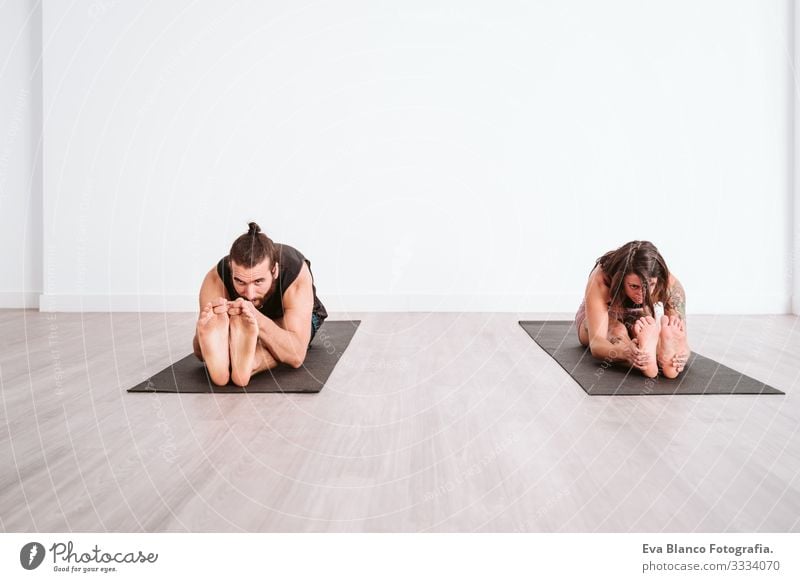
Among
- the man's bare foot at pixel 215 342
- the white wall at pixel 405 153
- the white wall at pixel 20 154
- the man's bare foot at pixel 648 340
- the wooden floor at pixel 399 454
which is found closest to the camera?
the wooden floor at pixel 399 454

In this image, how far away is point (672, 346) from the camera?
2473mm

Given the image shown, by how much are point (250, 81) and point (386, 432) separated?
12.6 feet

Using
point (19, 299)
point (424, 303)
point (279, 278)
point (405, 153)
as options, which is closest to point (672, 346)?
point (279, 278)

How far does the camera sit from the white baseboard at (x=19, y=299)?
202 inches

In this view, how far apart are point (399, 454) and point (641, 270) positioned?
54.1 inches

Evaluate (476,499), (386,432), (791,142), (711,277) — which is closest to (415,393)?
(386,432)

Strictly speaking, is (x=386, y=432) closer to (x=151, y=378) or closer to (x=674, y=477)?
(x=674, y=477)

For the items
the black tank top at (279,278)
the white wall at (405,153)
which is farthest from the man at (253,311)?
A: the white wall at (405,153)

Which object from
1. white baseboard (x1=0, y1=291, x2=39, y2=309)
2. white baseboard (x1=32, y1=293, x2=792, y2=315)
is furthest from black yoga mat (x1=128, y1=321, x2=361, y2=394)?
white baseboard (x1=0, y1=291, x2=39, y2=309)

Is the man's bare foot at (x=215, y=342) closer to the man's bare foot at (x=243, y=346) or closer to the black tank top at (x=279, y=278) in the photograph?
the man's bare foot at (x=243, y=346)

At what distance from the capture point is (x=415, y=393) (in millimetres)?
2395

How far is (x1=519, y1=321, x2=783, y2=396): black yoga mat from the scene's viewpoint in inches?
91.9

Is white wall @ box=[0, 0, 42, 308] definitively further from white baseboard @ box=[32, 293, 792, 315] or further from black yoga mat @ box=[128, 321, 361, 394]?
black yoga mat @ box=[128, 321, 361, 394]

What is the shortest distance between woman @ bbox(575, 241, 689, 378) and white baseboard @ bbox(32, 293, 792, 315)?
2.05 m
